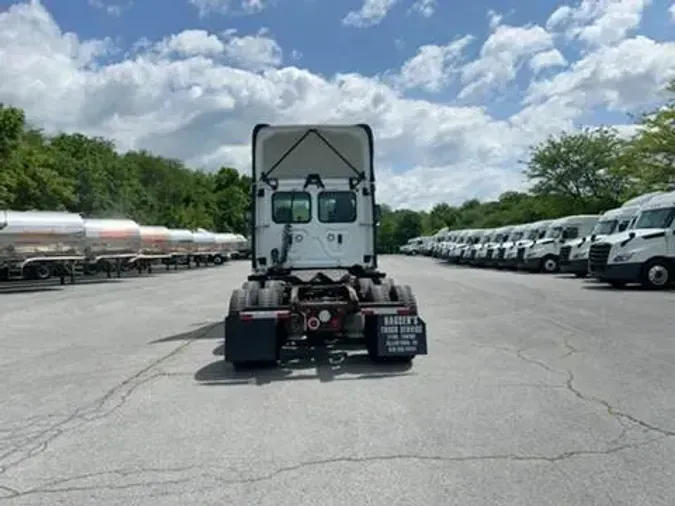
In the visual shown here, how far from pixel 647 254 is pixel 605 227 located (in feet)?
26.9

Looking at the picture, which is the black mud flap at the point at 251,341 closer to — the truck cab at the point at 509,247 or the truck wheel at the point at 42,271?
the truck wheel at the point at 42,271

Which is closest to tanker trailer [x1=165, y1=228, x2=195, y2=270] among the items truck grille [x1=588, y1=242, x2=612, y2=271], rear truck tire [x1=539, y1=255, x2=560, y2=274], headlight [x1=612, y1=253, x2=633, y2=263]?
rear truck tire [x1=539, y1=255, x2=560, y2=274]

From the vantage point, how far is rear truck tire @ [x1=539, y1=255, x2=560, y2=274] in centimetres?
3819

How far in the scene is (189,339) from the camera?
13.3 metres

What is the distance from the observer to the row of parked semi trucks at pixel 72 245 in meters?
30.5

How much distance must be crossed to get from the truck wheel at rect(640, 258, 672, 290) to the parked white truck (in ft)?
45.0

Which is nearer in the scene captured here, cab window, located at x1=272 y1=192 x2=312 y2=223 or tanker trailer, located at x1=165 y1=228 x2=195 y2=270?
cab window, located at x1=272 y1=192 x2=312 y2=223

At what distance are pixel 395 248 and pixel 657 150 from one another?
107m

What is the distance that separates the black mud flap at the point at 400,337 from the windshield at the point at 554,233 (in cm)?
3024

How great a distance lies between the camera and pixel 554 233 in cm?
3859

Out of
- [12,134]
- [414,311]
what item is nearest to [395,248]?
[12,134]

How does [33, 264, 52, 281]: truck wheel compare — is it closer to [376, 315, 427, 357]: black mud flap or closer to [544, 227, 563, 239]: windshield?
[544, 227, 563, 239]: windshield

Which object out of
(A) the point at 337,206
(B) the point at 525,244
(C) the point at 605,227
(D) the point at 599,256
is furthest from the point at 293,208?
(B) the point at 525,244

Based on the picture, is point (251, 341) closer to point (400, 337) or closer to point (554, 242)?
point (400, 337)
